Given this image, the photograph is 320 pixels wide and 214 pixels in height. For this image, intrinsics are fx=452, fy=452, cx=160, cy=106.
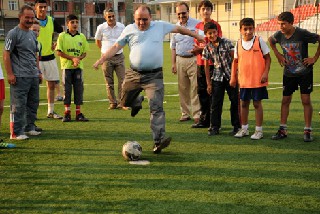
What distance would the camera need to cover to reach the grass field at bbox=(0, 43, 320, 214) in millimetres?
4719

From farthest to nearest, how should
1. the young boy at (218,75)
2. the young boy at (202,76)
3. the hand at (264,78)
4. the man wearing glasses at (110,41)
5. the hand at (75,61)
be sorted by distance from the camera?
1. the man wearing glasses at (110,41)
2. the hand at (75,61)
3. the young boy at (202,76)
4. the young boy at (218,75)
5. the hand at (264,78)

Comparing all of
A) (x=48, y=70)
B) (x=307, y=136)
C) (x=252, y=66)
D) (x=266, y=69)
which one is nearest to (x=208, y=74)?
(x=252, y=66)

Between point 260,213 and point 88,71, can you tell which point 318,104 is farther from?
point 88,71

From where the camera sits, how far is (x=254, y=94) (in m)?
7.55

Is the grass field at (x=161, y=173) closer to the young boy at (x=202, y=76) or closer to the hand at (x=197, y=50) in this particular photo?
the young boy at (x=202, y=76)

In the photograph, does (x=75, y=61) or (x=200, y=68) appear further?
(x=75, y=61)

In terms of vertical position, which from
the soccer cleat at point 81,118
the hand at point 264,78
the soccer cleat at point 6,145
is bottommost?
the soccer cleat at point 6,145

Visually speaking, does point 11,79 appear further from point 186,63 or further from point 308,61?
point 308,61

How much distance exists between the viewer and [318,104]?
10648 mm

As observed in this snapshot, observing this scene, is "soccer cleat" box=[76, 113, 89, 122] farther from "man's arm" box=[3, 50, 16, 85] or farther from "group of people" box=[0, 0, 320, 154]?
"man's arm" box=[3, 50, 16, 85]

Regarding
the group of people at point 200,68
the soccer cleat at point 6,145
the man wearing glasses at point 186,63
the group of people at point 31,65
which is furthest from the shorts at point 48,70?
the soccer cleat at point 6,145

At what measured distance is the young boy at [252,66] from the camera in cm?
741

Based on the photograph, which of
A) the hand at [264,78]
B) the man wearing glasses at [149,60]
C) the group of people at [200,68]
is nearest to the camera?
the man wearing glasses at [149,60]

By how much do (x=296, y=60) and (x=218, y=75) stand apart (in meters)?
1.36
